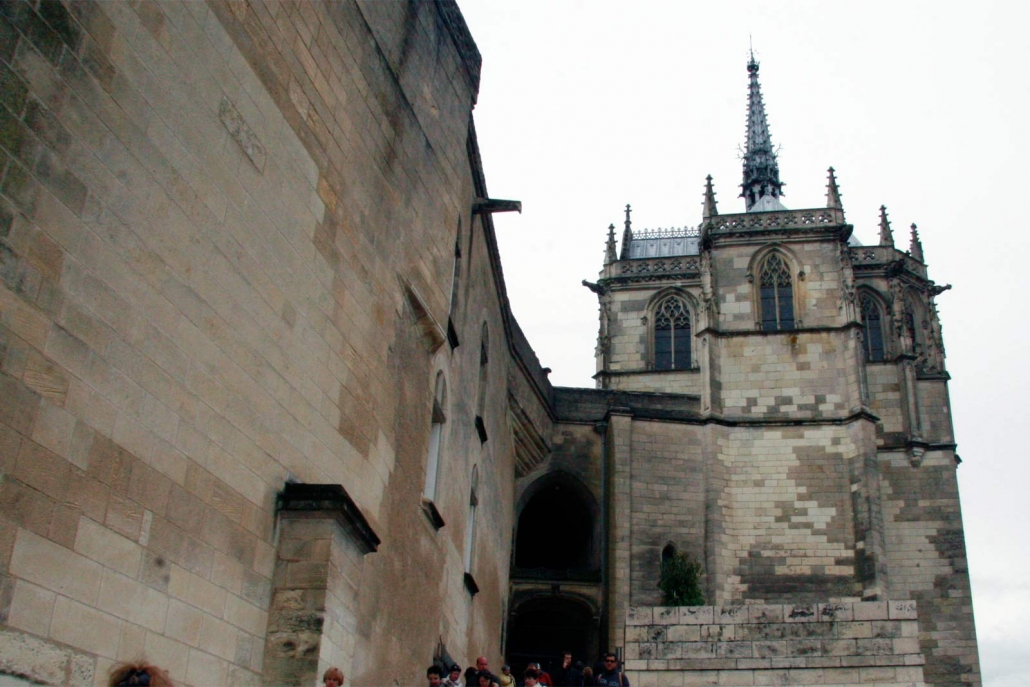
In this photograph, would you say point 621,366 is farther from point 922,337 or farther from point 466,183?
point 466,183

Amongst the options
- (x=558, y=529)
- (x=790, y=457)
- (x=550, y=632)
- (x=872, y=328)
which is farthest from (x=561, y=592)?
(x=872, y=328)

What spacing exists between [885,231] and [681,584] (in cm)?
1820


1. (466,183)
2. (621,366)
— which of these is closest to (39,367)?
(466,183)

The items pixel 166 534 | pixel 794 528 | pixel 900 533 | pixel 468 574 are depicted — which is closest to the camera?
pixel 166 534

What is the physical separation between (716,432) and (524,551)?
5.90m

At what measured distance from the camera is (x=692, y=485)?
24797 mm

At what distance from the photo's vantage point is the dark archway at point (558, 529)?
2473 centimetres

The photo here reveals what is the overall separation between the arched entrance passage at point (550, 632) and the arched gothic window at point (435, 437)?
11752 millimetres

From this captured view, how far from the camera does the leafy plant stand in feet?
70.1

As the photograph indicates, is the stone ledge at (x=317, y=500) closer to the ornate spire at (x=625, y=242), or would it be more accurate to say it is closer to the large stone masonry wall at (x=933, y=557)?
the large stone masonry wall at (x=933, y=557)

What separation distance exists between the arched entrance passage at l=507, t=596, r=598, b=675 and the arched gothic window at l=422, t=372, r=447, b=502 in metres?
11.8

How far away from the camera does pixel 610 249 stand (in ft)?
123

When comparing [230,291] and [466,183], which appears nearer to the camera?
[230,291]

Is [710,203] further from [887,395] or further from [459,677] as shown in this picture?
[459,677]
